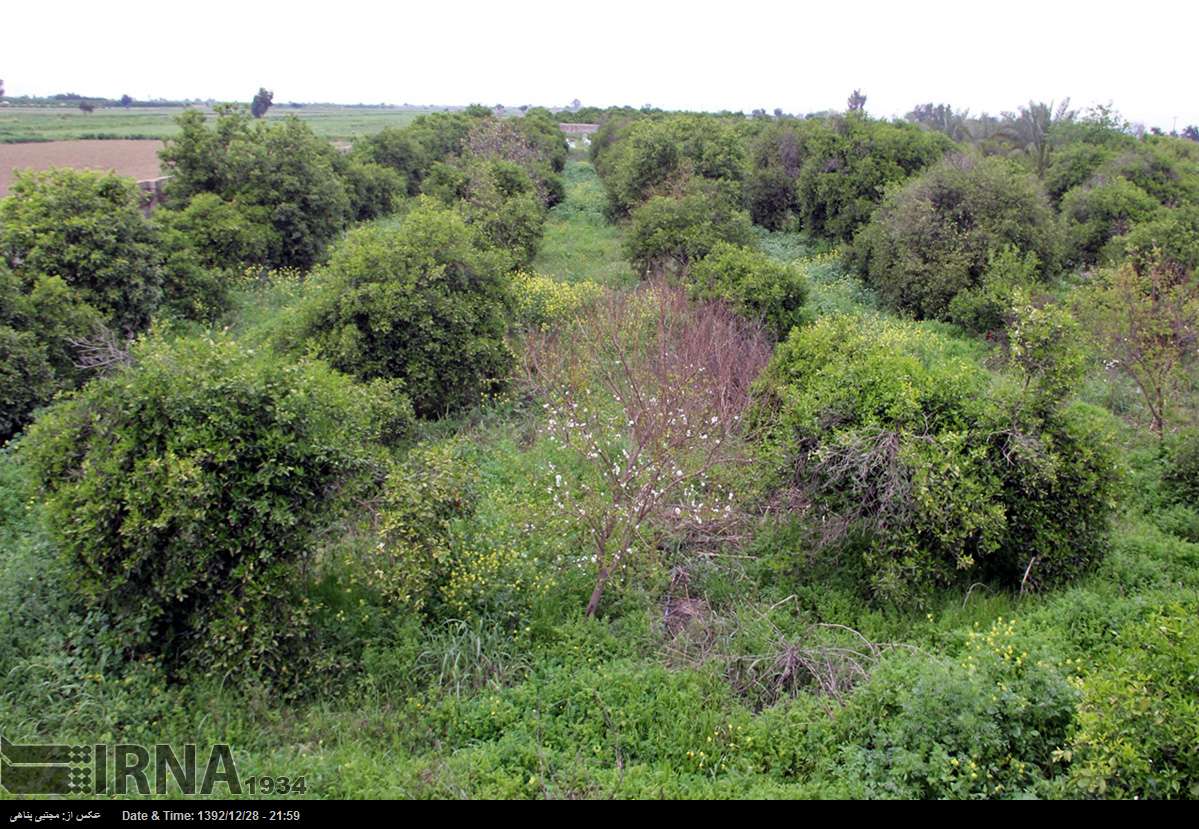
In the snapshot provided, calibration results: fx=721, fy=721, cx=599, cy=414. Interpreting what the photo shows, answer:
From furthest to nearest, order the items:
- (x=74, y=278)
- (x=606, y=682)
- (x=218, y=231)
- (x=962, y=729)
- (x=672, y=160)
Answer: (x=672, y=160) → (x=218, y=231) → (x=74, y=278) → (x=606, y=682) → (x=962, y=729)

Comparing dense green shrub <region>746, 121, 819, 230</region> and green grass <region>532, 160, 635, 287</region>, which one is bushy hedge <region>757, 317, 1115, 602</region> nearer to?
green grass <region>532, 160, 635, 287</region>

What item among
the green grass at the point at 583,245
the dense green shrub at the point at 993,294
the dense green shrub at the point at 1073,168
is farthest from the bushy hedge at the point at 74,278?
the dense green shrub at the point at 1073,168

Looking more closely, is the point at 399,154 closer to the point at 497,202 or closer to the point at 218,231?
the point at 497,202

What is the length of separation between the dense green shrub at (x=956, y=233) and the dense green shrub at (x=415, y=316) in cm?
906

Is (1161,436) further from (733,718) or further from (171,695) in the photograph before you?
(171,695)

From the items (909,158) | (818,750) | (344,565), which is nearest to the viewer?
(818,750)

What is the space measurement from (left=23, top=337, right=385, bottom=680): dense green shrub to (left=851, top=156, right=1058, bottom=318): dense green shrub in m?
12.7

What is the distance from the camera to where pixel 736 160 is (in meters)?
21.8

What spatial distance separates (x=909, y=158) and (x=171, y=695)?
2148 cm

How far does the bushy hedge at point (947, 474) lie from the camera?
5934 millimetres

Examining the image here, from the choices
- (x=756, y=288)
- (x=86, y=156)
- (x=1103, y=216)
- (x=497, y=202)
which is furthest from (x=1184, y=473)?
(x=86, y=156)

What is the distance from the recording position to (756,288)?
456 inches

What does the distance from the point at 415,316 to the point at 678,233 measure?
729 cm

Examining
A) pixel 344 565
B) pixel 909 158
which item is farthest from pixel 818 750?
pixel 909 158
